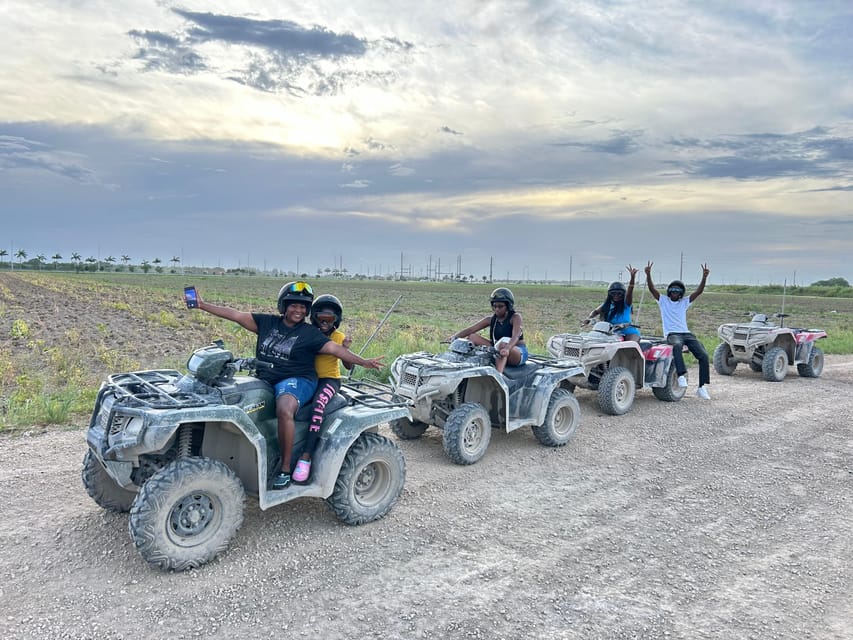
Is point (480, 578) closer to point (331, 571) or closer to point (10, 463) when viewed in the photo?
point (331, 571)

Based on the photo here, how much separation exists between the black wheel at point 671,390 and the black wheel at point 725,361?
13.2 ft

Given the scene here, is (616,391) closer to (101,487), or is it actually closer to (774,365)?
(774,365)

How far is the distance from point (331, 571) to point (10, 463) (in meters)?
4.17

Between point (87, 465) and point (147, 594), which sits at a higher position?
point (87, 465)

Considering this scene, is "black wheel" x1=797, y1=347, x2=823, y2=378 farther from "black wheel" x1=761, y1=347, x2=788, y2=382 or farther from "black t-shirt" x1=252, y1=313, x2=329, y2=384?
"black t-shirt" x1=252, y1=313, x2=329, y2=384

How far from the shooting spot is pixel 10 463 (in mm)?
6488

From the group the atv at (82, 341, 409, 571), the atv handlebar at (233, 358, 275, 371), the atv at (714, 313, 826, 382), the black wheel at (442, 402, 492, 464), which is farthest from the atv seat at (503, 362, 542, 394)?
the atv at (714, 313, 826, 382)

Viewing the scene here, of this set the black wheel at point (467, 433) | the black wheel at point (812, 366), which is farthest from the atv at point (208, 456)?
the black wheel at point (812, 366)

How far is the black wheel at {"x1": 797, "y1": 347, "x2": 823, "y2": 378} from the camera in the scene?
46.4ft

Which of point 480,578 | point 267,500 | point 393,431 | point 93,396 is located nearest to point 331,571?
point 267,500

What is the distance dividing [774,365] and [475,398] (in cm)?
882

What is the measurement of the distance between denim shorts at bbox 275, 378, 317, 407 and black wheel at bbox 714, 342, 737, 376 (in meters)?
12.0

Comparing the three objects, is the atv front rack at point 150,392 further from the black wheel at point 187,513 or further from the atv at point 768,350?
the atv at point 768,350

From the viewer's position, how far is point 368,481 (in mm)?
5504
